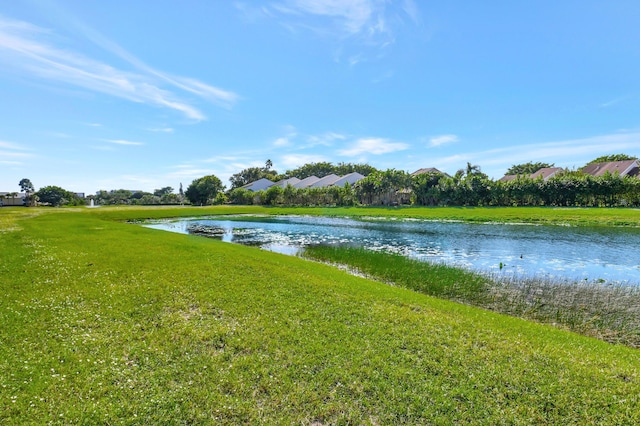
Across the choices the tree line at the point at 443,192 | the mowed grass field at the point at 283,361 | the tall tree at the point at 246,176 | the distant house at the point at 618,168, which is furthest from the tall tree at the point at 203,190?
the distant house at the point at 618,168

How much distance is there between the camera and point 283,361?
236 inches

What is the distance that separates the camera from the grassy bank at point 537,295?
940 cm

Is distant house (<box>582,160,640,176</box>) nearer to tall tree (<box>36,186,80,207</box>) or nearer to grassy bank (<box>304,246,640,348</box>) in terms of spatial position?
grassy bank (<box>304,246,640,348</box>)

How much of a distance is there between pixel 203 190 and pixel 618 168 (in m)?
113

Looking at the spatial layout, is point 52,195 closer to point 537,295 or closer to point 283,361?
point 283,361

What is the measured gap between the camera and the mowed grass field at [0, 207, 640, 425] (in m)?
4.70

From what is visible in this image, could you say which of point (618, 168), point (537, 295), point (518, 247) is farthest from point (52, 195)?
point (618, 168)

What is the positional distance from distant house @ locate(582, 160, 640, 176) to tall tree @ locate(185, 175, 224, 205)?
4149 inches

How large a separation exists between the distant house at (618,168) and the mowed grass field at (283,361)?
3284 inches

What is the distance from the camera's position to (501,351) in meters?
6.55

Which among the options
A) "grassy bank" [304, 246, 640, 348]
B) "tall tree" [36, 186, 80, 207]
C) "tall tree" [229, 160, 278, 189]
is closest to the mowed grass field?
"grassy bank" [304, 246, 640, 348]

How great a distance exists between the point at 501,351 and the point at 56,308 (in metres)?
10.4

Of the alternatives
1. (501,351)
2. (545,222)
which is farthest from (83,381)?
(545,222)

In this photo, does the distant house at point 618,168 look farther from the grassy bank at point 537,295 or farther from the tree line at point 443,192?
the grassy bank at point 537,295
